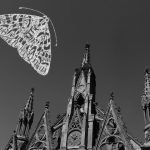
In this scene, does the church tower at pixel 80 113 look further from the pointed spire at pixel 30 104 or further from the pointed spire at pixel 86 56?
the pointed spire at pixel 30 104

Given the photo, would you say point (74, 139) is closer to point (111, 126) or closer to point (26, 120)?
point (111, 126)

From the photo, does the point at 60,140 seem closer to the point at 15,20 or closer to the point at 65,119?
the point at 65,119

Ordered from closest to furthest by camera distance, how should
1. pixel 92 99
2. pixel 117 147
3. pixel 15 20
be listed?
pixel 15 20 → pixel 117 147 → pixel 92 99

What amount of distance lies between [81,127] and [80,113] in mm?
1671

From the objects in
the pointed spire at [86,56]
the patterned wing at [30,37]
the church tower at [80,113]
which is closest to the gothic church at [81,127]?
the church tower at [80,113]

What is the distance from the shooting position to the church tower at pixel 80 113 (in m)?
23.0

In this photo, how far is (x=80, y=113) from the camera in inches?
979

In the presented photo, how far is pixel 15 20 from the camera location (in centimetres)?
1705

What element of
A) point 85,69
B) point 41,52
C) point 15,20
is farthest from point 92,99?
point 15,20

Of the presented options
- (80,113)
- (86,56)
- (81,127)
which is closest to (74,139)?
(81,127)

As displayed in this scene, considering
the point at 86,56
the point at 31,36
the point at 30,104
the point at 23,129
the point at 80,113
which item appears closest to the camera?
the point at 31,36

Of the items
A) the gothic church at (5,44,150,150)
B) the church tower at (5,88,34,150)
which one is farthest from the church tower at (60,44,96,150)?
the church tower at (5,88,34,150)

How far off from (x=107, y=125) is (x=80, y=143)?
97.0 inches

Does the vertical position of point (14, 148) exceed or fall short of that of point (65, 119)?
it falls short
